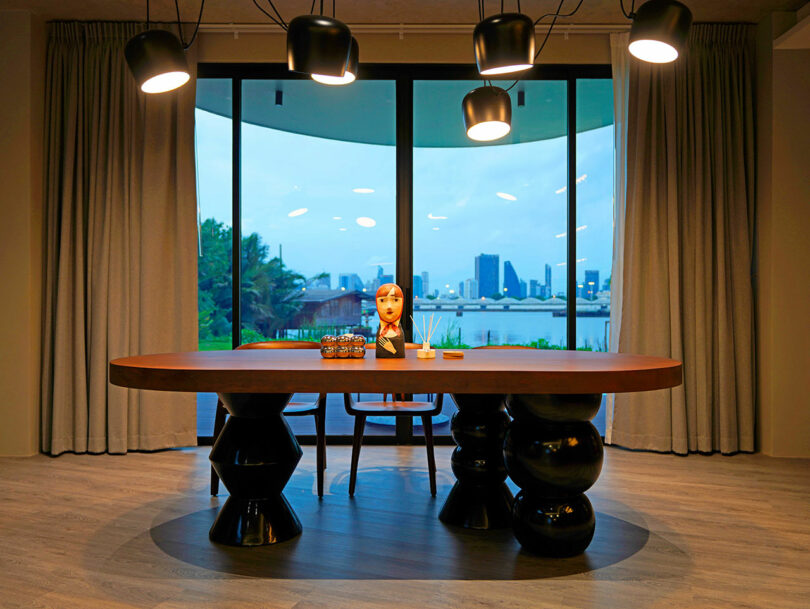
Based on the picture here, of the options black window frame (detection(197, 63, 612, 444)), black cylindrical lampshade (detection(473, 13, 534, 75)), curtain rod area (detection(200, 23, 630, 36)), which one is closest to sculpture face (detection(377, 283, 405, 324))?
black cylindrical lampshade (detection(473, 13, 534, 75))

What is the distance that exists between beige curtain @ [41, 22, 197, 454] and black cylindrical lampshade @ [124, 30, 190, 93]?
1598 millimetres

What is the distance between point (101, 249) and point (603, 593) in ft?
11.1

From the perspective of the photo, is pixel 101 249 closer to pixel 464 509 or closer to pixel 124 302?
pixel 124 302

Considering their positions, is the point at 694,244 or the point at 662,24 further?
the point at 694,244

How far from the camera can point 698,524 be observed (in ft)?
8.15

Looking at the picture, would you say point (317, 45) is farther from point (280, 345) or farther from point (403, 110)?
point (403, 110)

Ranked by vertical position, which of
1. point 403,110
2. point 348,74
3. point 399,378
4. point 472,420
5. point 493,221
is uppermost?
point 403,110

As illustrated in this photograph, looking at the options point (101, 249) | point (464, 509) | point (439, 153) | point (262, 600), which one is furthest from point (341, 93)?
point (262, 600)

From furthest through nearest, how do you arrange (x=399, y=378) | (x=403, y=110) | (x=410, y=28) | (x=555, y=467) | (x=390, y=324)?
1. (x=403, y=110)
2. (x=410, y=28)
3. (x=390, y=324)
4. (x=555, y=467)
5. (x=399, y=378)

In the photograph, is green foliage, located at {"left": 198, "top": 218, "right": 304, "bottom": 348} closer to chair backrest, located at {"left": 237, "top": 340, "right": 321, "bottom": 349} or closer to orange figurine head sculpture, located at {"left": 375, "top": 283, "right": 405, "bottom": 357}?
chair backrest, located at {"left": 237, "top": 340, "right": 321, "bottom": 349}

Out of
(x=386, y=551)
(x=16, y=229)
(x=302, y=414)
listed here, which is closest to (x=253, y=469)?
(x=386, y=551)

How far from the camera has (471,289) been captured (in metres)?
4.26

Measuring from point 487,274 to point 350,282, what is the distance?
38.2 inches

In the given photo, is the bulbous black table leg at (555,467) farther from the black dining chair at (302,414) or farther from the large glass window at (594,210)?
the large glass window at (594,210)
